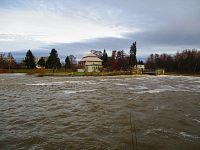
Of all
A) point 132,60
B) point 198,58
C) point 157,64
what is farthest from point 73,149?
point 157,64

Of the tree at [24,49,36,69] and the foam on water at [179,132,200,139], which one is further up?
the tree at [24,49,36,69]

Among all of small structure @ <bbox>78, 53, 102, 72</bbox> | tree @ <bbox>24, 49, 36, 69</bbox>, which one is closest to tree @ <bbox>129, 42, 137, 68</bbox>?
small structure @ <bbox>78, 53, 102, 72</bbox>

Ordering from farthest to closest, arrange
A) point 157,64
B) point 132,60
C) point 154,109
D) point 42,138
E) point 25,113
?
point 157,64 < point 132,60 < point 154,109 < point 25,113 < point 42,138

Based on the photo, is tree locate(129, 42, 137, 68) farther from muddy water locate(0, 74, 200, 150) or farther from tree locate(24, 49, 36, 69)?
muddy water locate(0, 74, 200, 150)

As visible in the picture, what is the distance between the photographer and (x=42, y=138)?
795cm

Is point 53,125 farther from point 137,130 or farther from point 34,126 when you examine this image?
point 137,130

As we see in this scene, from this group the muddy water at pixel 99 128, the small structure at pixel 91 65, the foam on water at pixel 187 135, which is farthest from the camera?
the small structure at pixel 91 65

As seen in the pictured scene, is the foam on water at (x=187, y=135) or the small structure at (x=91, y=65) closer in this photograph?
the foam on water at (x=187, y=135)

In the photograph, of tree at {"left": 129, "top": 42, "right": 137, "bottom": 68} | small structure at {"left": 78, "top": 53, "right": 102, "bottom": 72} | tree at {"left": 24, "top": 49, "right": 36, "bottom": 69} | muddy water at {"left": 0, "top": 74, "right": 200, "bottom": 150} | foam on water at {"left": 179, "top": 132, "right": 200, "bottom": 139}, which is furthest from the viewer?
tree at {"left": 129, "top": 42, "right": 137, "bottom": 68}

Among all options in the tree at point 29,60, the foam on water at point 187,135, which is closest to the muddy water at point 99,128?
the foam on water at point 187,135

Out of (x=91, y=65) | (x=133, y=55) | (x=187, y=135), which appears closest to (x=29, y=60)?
(x=91, y=65)

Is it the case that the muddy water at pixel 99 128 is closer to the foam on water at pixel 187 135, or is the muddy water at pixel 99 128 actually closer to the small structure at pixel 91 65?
the foam on water at pixel 187 135

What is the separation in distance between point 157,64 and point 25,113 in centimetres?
10702

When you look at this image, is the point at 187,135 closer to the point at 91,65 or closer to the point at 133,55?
the point at 91,65
